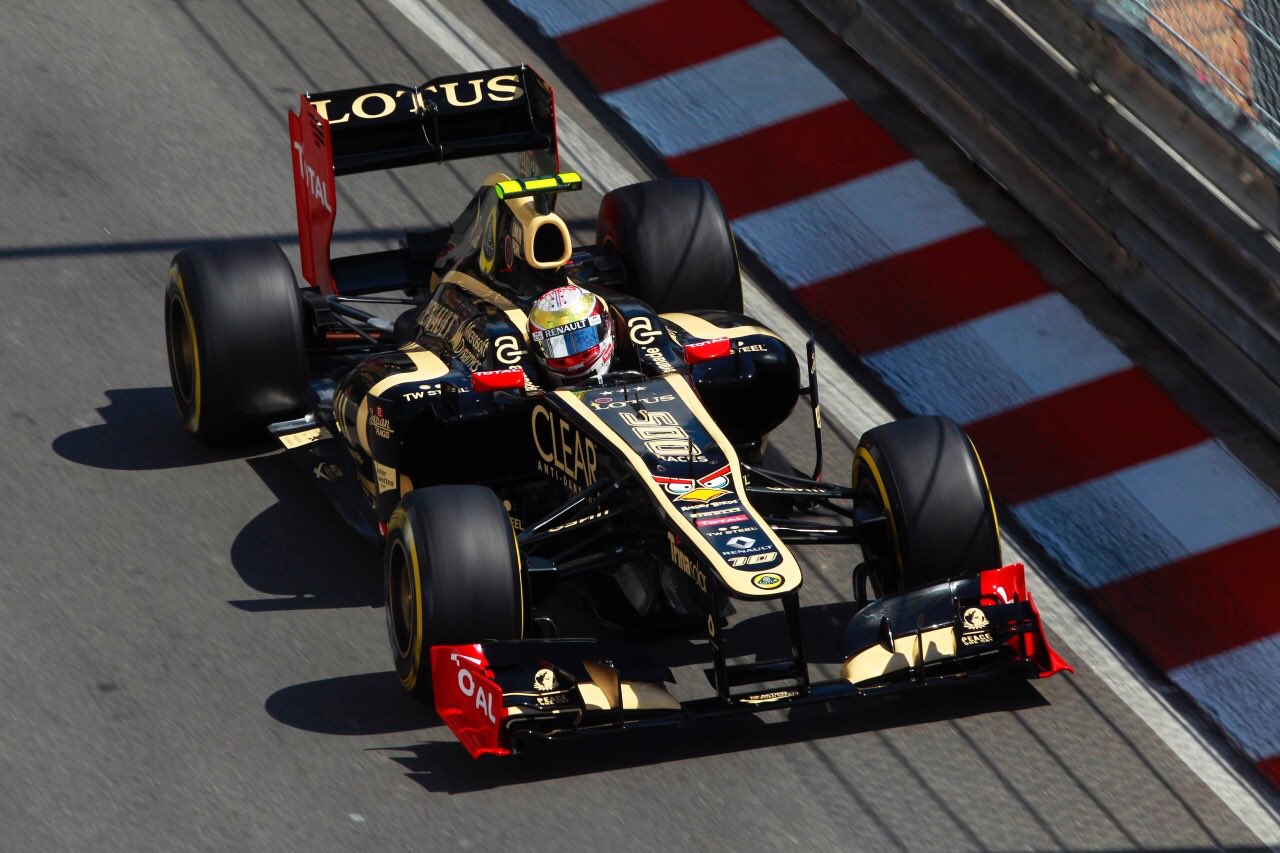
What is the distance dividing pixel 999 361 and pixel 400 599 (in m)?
3.55

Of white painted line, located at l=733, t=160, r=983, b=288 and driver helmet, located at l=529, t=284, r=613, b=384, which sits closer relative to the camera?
driver helmet, located at l=529, t=284, r=613, b=384

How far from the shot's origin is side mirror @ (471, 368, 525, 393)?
7992mm

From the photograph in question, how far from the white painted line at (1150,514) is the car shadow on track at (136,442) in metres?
3.48

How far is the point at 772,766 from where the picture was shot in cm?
728

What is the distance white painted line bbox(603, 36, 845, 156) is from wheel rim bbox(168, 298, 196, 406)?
125 inches

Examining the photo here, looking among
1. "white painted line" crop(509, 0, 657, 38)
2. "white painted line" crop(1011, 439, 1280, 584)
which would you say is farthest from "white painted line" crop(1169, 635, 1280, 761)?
"white painted line" crop(509, 0, 657, 38)

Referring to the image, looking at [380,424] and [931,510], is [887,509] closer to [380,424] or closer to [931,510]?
[931,510]

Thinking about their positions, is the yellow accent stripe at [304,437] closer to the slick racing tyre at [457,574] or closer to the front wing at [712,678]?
the slick racing tyre at [457,574]

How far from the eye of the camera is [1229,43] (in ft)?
29.6

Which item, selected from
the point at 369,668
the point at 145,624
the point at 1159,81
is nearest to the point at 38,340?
the point at 145,624

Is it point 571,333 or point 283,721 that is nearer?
point 283,721

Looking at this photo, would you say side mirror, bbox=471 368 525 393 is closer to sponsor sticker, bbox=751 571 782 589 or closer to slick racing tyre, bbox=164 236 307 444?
slick racing tyre, bbox=164 236 307 444

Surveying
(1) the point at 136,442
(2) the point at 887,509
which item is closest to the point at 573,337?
(2) the point at 887,509

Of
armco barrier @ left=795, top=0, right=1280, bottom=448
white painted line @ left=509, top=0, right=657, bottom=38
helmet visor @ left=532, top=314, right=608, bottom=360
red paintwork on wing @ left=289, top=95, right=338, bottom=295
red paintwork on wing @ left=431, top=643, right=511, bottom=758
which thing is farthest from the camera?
white painted line @ left=509, top=0, right=657, bottom=38
